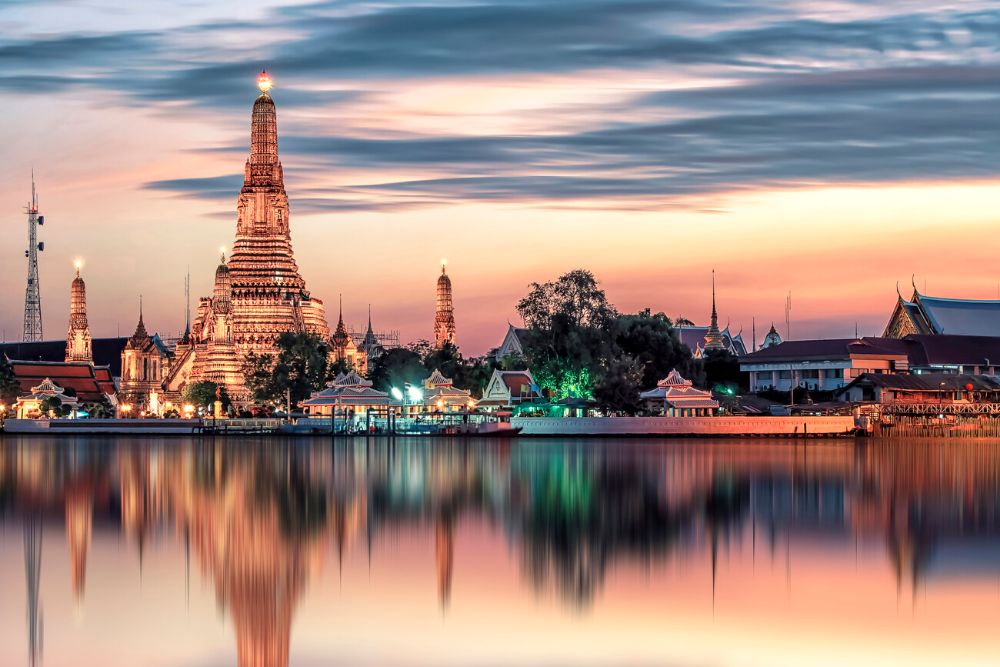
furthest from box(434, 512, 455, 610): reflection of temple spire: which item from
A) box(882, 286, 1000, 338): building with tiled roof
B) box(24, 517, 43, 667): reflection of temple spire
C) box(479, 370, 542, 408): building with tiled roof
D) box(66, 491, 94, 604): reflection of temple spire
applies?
box(882, 286, 1000, 338): building with tiled roof

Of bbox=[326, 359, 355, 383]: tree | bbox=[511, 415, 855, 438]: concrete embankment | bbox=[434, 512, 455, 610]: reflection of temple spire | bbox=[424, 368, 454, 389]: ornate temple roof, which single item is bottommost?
bbox=[511, 415, 855, 438]: concrete embankment

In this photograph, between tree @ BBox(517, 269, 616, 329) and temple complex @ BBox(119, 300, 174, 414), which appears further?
temple complex @ BBox(119, 300, 174, 414)

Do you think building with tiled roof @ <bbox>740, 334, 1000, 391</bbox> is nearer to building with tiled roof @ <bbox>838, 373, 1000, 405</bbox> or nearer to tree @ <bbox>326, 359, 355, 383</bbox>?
building with tiled roof @ <bbox>838, 373, 1000, 405</bbox>

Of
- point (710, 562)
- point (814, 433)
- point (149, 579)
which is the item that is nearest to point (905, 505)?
point (710, 562)

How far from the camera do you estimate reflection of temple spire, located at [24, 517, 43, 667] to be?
682 inches

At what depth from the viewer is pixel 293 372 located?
305ft

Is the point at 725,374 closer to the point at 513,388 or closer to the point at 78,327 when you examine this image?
the point at 513,388

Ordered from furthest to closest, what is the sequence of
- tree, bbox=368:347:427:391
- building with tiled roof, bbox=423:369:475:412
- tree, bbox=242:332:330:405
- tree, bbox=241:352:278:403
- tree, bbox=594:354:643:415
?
tree, bbox=368:347:427:391
tree, bbox=241:352:278:403
tree, bbox=242:332:330:405
building with tiled roof, bbox=423:369:475:412
tree, bbox=594:354:643:415

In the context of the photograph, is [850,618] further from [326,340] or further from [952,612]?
[326,340]

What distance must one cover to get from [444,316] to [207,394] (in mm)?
36086

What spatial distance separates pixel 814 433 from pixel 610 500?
150ft

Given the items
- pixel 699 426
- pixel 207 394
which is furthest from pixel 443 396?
pixel 207 394

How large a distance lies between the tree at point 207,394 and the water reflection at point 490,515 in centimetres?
3937

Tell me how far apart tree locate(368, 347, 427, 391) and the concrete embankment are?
17.7 m
